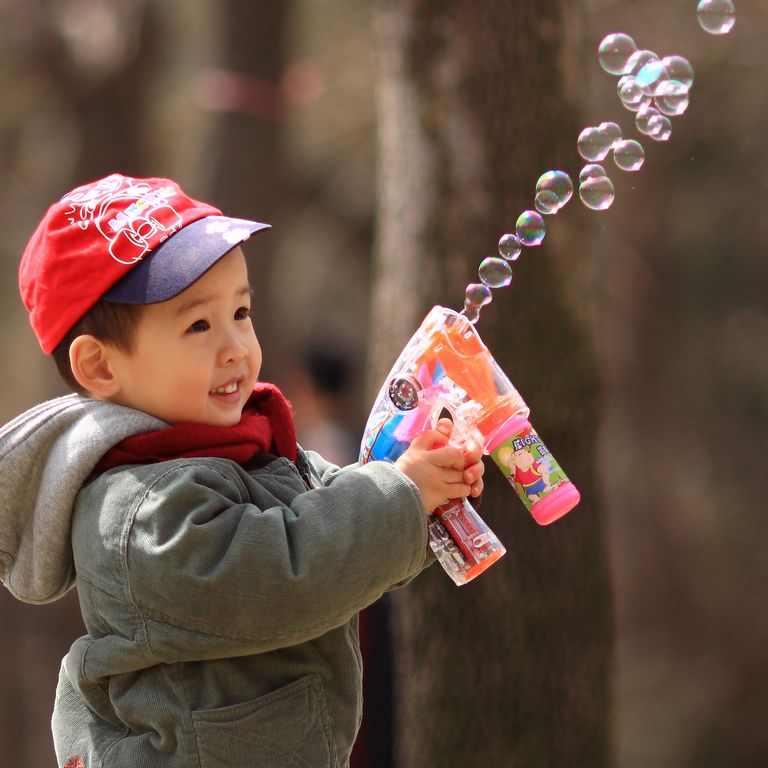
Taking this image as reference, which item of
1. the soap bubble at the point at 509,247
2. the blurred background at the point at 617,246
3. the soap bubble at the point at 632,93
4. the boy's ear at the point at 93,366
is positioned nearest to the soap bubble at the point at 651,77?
the soap bubble at the point at 632,93

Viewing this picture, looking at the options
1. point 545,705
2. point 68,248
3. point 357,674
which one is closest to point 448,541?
point 357,674

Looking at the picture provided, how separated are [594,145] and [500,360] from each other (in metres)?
1.04

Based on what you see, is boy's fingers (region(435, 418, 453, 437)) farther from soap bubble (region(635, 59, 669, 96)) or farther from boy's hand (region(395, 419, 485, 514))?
soap bubble (region(635, 59, 669, 96))

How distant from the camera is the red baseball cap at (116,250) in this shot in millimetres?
1904

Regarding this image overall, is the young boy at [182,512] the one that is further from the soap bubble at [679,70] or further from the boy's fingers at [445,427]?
the soap bubble at [679,70]

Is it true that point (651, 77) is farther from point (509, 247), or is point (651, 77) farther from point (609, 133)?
point (509, 247)

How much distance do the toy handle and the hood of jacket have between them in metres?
0.46

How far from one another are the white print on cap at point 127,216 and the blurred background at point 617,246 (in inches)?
111

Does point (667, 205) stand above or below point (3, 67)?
below

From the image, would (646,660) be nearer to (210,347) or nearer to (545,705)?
(545,705)

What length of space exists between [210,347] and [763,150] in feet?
22.6

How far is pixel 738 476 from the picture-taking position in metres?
8.16

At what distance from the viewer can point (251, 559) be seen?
1.74 metres

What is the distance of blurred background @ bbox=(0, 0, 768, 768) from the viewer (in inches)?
240
